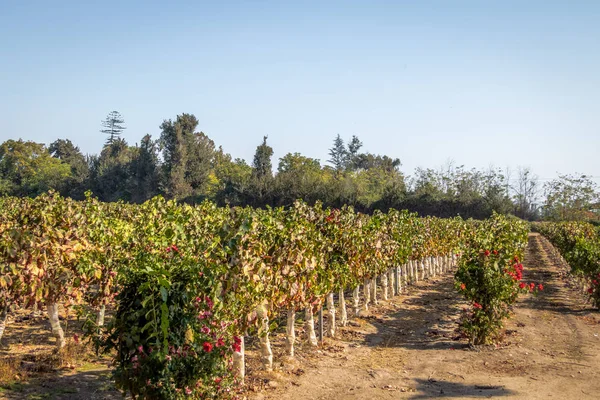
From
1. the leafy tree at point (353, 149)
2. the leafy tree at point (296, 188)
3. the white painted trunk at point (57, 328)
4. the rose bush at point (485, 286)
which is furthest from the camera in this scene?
the leafy tree at point (353, 149)

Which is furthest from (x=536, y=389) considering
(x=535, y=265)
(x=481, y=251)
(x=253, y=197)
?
(x=253, y=197)

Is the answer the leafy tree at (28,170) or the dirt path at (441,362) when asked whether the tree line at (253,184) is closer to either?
the leafy tree at (28,170)

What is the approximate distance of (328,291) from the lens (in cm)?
1248

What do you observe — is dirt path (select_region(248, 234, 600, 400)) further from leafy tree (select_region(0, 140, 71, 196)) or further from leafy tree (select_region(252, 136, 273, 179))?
leafy tree (select_region(0, 140, 71, 196))

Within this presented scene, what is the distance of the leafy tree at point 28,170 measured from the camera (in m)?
78.1

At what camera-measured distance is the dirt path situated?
963cm

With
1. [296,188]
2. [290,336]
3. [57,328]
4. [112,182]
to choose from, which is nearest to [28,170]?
[112,182]

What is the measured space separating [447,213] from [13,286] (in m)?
60.7

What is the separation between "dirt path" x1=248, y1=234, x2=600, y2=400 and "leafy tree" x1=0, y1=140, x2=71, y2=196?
2848 inches

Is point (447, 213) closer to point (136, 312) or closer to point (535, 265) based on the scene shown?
point (535, 265)

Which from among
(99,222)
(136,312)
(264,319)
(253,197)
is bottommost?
(264,319)

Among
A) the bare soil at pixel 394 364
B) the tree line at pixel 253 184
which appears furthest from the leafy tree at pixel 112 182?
the bare soil at pixel 394 364

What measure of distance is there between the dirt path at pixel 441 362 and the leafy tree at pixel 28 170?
72.3 m

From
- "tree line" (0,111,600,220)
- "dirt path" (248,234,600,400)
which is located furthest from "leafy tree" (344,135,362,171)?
"dirt path" (248,234,600,400)
